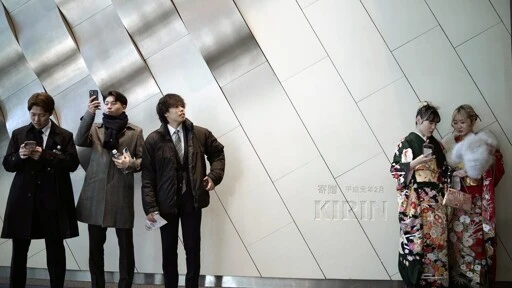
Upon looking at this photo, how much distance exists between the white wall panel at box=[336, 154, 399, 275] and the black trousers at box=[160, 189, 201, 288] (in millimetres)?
1227

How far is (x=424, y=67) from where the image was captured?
4230 mm

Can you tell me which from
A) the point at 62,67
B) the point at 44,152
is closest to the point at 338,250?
the point at 44,152

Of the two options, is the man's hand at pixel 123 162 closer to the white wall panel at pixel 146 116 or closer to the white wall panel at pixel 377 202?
the white wall panel at pixel 146 116

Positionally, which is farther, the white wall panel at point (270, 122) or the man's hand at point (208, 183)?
the white wall panel at point (270, 122)

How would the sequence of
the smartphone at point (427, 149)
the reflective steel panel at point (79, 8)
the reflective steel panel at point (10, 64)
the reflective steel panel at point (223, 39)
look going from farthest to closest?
the reflective steel panel at point (10, 64)
the reflective steel panel at point (79, 8)
the reflective steel panel at point (223, 39)
the smartphone at point (427, 149)

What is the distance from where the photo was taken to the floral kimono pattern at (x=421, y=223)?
3.83 meters

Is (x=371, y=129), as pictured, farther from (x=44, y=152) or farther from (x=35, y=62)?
(x=35, y=62)

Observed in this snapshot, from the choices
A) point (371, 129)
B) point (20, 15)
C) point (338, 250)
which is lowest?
point (338, 250)

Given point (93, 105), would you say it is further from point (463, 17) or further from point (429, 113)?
point (463, 17)

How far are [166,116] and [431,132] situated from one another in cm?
186

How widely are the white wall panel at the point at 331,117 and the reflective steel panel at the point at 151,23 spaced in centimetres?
100

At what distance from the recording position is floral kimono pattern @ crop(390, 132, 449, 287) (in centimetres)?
383

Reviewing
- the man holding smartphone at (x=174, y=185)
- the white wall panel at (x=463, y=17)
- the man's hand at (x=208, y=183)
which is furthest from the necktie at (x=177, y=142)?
the white wall panel at (x=463, y=17)

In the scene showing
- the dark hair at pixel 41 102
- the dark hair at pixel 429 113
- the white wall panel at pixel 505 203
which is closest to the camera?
the dark hair at pixel 41 102
